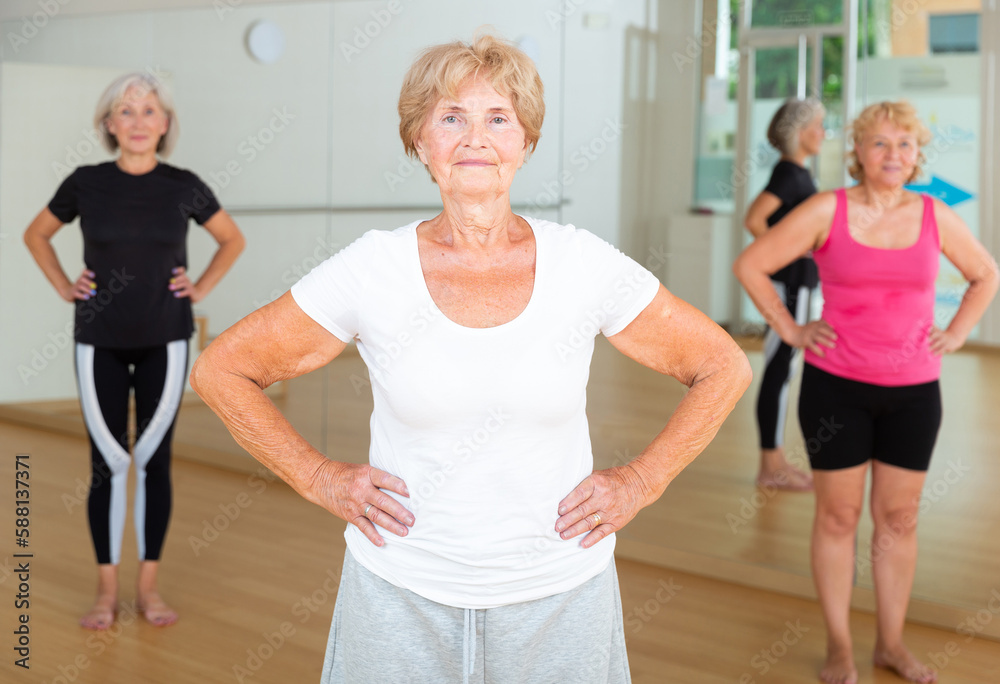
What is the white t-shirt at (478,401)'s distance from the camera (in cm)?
144

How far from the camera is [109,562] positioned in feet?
11.1

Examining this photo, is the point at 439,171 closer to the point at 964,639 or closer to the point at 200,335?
the point at 964,639

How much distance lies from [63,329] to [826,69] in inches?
173

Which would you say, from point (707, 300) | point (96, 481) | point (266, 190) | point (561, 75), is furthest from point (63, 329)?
point (707, 300)

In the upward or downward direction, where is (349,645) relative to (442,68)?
downward

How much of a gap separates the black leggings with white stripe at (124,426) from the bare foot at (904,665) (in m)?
2.23

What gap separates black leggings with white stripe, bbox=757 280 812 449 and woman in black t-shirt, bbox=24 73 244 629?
2.03 metres

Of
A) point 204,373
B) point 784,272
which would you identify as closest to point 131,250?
point 204,373

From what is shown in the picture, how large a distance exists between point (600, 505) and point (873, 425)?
1663mm

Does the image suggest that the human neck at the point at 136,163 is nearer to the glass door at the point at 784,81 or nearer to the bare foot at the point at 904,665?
the glass door at the point at 784,81

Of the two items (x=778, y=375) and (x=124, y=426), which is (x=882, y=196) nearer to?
(x=778, y=375)

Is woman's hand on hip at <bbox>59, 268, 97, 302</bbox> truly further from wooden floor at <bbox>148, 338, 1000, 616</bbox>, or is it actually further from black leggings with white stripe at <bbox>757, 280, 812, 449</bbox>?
black leggings with white stripe at <bbox>757, 280, 812, 449</bbox>

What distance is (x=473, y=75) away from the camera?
1498 millimetres

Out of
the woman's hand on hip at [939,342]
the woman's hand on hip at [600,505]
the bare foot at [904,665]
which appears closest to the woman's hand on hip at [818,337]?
the woman's hand on hip at [939,342]
